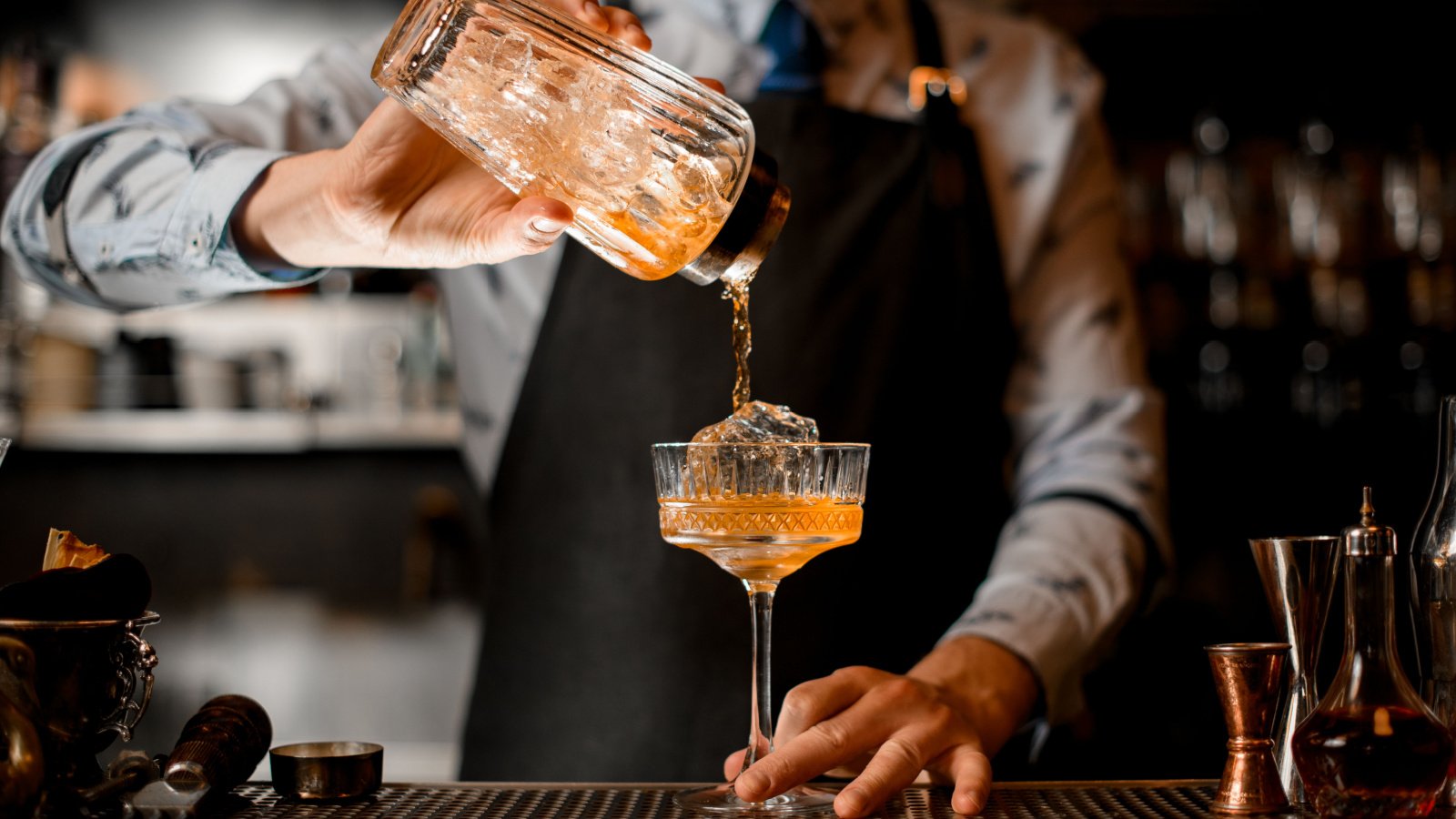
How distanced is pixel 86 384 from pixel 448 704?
3.67 feet

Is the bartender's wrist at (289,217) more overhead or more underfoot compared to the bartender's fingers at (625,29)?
more underfoot

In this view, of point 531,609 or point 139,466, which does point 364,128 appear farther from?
point 139,466

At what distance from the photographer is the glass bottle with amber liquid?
0.76 metres

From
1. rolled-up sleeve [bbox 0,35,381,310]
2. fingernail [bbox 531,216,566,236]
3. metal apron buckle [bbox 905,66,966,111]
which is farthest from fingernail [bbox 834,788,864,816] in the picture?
metal apron buckle [bbox 905,66,966,111]

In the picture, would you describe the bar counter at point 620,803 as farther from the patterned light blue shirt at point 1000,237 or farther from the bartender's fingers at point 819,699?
the patterned light blue shirt at point 1000,237

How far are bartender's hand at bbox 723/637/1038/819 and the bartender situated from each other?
0.64 ft

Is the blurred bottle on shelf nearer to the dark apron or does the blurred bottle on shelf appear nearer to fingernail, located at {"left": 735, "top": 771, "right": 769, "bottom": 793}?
the dark apron

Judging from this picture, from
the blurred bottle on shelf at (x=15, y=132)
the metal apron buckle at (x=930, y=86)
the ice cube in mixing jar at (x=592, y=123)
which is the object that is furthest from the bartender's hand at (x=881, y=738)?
the blurred bottle on shelf at (x=15, y=132)

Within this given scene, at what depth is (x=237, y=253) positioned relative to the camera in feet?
3.91

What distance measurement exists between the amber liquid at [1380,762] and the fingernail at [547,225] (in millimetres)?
560

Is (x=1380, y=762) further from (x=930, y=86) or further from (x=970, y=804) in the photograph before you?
(x=930, y=86)

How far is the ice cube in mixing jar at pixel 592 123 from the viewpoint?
2.86 feet

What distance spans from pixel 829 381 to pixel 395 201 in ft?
2.04

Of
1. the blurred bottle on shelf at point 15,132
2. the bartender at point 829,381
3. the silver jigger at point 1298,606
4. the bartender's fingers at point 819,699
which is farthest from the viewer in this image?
the blurred bottle on shelf at point 15,132
